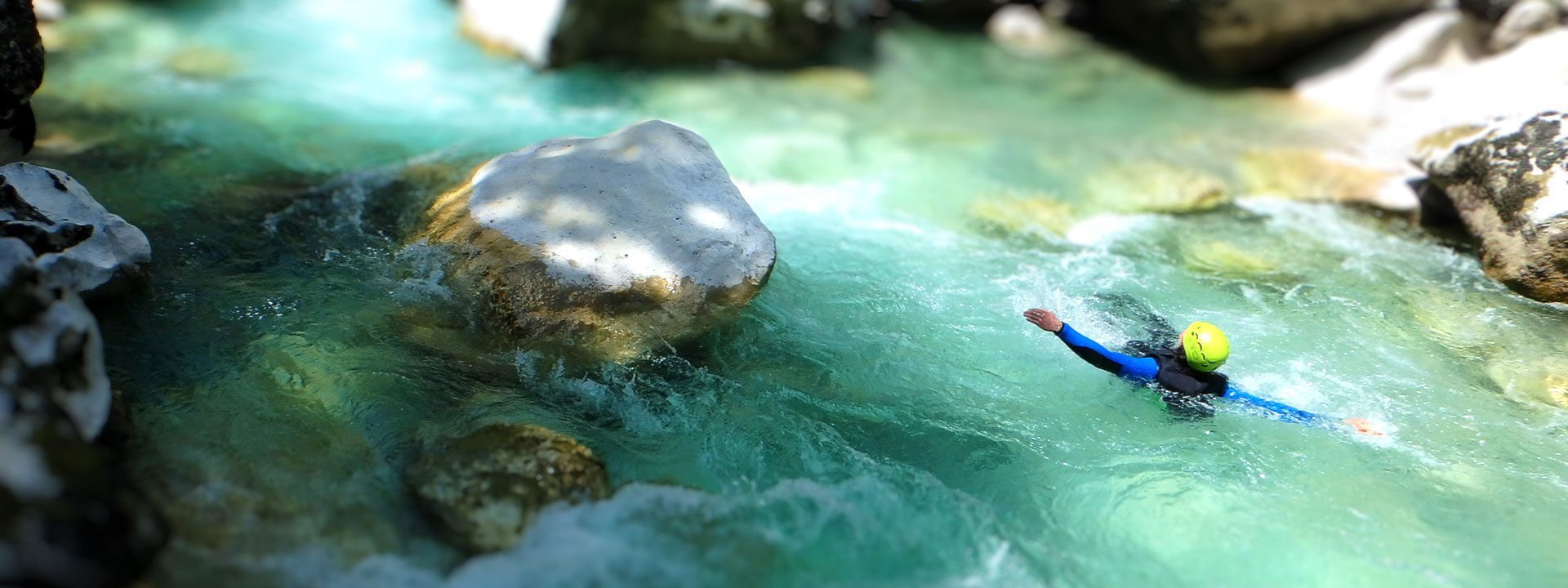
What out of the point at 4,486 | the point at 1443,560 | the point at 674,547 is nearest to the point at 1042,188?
the point at 1443,560

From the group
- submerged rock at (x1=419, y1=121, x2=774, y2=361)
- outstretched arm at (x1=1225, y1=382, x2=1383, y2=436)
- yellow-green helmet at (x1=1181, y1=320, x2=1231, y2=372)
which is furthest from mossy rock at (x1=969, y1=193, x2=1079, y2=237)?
submerged rock at (x1=419, y1=121, x2=774, y2=361)

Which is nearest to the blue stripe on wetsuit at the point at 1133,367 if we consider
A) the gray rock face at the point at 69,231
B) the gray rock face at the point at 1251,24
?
the gray rock face at the point at 69,231

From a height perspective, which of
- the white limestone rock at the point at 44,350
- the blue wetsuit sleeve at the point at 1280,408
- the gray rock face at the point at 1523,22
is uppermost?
the gray rock face at the point at 1523,22

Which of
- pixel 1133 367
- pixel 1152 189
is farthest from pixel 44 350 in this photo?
pixel 1152 189

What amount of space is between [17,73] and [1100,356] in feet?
19.6

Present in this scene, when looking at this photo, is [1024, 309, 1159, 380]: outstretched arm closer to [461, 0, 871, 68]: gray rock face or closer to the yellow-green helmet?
the yellow-green helmet

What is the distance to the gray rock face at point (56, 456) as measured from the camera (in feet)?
10.2

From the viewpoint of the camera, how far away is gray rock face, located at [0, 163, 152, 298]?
4555 mm

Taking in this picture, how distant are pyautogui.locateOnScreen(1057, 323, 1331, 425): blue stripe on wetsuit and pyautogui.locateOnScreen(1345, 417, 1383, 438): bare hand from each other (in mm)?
122

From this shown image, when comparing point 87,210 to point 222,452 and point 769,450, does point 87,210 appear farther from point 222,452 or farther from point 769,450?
point 769,450

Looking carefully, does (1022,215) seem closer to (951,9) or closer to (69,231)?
(951,9)

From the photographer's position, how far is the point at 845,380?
17.0ft

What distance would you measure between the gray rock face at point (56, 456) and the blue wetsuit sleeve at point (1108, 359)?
13.8 feet

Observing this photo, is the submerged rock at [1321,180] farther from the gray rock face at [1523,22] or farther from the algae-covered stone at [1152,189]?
the gray rock face at [1523,22]
